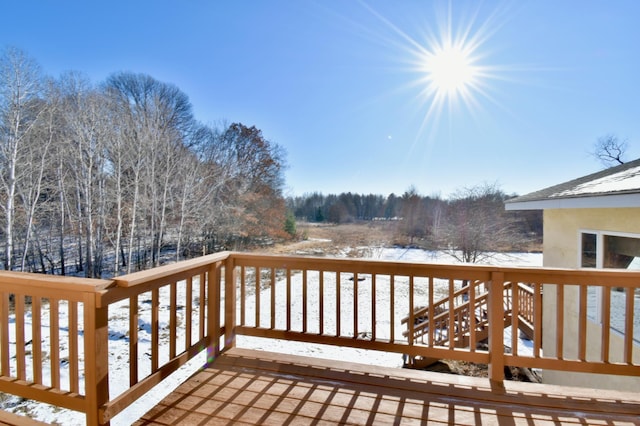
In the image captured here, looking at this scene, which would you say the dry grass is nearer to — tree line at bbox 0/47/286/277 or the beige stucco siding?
tree line at bbox 0/47/286/277

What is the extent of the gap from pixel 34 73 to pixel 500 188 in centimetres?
1747

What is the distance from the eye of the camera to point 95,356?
1.42 metres

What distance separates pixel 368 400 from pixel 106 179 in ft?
40.9

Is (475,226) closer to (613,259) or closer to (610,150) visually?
(613,259)

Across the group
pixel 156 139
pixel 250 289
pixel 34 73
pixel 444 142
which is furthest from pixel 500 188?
pixel 34 73

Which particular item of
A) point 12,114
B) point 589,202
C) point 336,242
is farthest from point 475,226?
point 12,114

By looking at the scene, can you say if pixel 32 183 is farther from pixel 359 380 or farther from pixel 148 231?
pixel 359 380

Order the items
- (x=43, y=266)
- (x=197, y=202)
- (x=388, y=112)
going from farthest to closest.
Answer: (x=197, y=202) < (x=43, y=266) < (x=388, y=112)

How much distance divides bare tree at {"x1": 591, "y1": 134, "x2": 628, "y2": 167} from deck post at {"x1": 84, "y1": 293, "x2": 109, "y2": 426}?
1745 centimetres

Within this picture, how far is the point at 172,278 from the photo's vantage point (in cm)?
189

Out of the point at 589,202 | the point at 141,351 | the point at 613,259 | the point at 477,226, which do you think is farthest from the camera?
the point at 477,226

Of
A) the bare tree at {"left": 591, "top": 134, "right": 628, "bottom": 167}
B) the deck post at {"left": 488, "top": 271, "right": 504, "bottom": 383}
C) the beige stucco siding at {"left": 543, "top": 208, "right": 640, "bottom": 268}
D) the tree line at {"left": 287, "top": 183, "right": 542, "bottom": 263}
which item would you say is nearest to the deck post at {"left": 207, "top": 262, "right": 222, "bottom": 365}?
the deck post at {"left": 488, "top": 271, "right": 504, "bottom": 383}

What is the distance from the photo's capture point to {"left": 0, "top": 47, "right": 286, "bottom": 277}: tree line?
8180 mm

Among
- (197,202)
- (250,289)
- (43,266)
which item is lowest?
(250,289)
